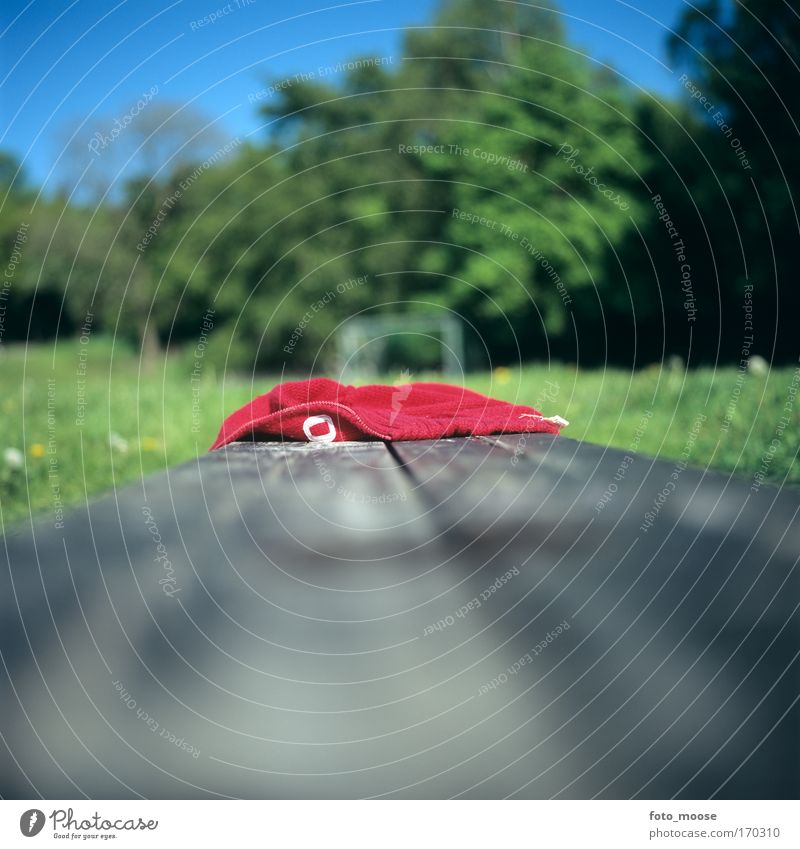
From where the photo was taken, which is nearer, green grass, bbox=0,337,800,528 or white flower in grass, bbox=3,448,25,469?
green grass, bbox=0,337,800,528

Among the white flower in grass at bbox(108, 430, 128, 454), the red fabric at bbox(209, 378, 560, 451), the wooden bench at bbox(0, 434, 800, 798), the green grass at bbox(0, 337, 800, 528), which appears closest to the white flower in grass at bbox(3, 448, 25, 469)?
the green grass at bbox(0, 337, 800, 528)

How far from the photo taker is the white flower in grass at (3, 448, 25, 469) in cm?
202

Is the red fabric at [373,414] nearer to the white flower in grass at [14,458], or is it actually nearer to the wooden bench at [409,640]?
the wooden bench at [409,640]

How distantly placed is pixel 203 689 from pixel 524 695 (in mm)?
409

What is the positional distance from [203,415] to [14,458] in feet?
1.48

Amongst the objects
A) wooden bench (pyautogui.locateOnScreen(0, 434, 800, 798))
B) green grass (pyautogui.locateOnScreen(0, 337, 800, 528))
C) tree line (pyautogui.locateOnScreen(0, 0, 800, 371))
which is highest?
tree line (pyautogui.locateOnScreen(0, 0, 800, 371))

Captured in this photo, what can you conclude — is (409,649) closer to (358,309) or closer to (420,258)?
(358,309)

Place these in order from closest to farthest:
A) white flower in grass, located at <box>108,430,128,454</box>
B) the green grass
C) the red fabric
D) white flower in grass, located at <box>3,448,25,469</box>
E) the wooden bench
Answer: the wooden bench → the red fabric → the green grass → white flower in grass, located at <box>3,448,25,469</box> → white flower in grass, located at <box>108,430,128,454</box>

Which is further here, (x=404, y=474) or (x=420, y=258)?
(x=420, y=258)

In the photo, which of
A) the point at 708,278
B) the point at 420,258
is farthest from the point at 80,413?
the point at 708,278

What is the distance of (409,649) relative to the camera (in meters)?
1.12

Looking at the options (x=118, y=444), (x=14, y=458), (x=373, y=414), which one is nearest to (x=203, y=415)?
(x=118, y=444)

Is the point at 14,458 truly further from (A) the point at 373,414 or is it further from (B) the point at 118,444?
(A) the point at 373,414

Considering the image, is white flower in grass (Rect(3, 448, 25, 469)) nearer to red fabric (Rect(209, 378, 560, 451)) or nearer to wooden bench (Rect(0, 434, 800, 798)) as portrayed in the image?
red fabric (Rect(209, 378, 560, 451))
